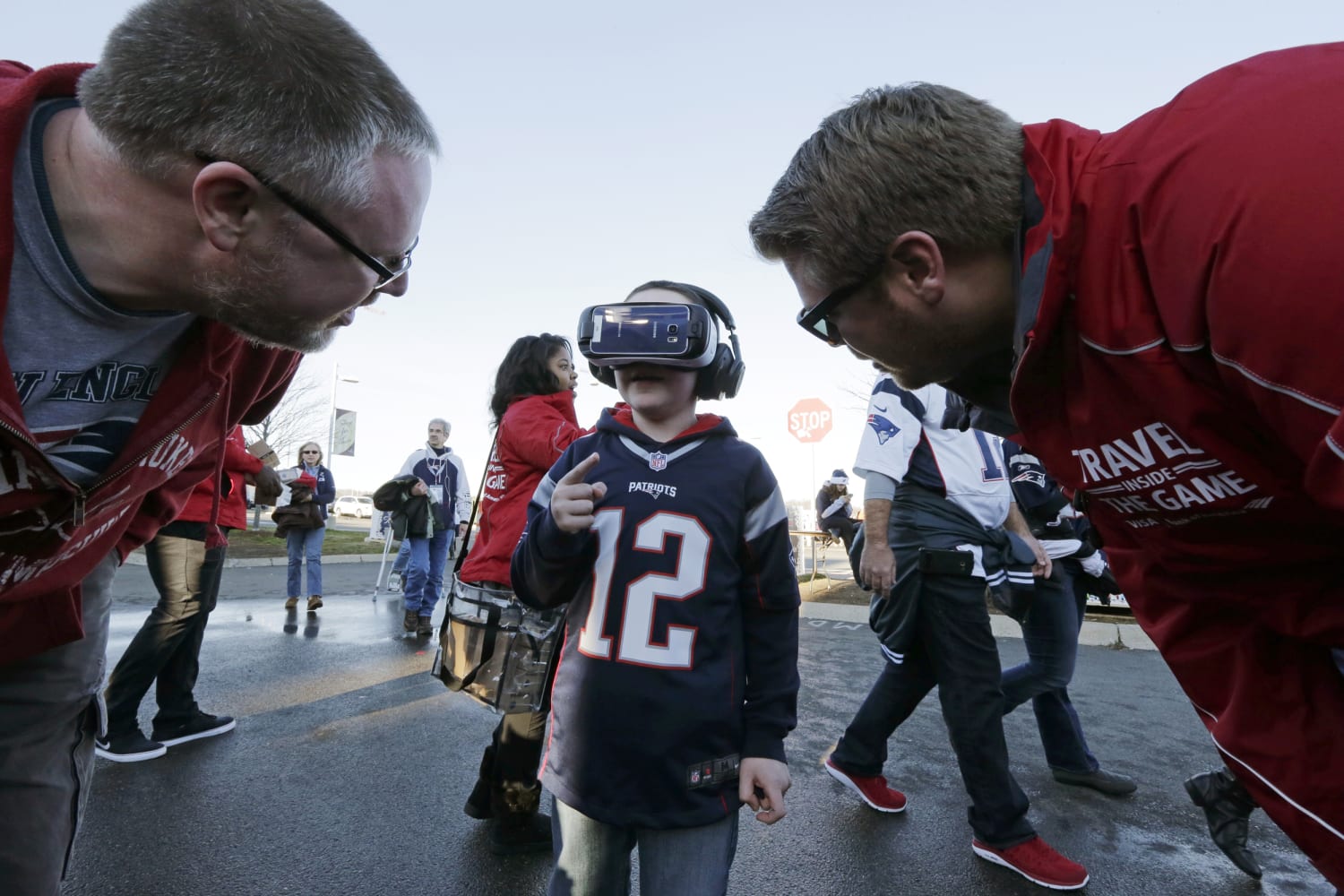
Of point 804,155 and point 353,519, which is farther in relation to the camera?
point 353,519

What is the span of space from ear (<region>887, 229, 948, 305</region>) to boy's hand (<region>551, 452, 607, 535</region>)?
816mm

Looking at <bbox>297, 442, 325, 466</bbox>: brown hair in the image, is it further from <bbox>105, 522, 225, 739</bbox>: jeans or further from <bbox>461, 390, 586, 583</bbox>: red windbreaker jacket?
<bbox>461, 390, 586, 583</bbox>: red windbreaker jacket

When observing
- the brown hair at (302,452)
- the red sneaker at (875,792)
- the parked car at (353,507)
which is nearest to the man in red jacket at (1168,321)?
the red sneaker at (875,792)

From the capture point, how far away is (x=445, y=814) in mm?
2934

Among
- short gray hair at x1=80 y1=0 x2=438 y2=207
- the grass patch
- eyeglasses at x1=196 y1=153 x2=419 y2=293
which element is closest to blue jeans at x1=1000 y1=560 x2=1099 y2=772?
eyeglasses at x1=196 y1=153 x2=419 y2=293

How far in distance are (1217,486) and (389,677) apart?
520cm

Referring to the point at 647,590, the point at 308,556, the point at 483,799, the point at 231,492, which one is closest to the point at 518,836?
the point at 483,799

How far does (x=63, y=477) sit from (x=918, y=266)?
4.91 feet

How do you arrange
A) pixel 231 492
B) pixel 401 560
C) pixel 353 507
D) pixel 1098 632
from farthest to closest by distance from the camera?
pixel 353 507, pixel 401 560, pixel 1098 632, pixel 231 492

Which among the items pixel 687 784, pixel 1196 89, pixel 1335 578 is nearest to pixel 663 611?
pixel 687 784

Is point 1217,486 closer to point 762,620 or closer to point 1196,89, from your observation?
point 1196,89

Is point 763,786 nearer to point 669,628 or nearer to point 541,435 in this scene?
point 669,628

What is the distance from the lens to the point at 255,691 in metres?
4.61

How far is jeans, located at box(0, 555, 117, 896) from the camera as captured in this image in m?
1.38
